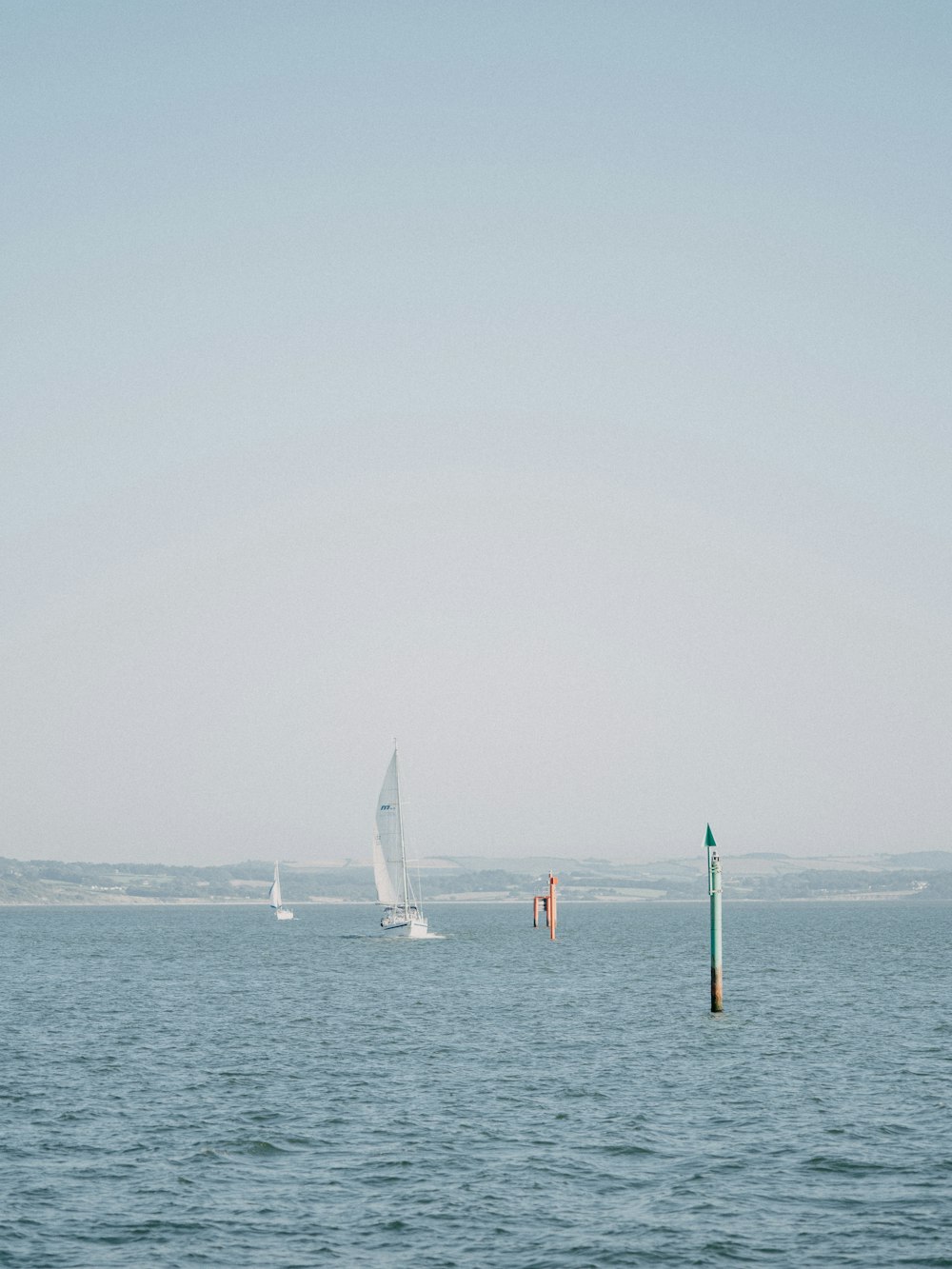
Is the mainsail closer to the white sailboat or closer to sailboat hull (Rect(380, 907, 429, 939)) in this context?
the white sailboat

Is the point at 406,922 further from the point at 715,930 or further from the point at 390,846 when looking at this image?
the point at 715,930

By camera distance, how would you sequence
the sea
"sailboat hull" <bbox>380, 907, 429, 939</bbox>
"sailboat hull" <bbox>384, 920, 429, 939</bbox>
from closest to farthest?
the sea
"sailboat hull" <bbox>380, 907, 429, 939</bbox>
"sailboat hull" <bbox>384, 920, 429, 939</bbox>

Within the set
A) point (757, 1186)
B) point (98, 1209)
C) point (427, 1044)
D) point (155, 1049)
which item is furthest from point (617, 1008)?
point (98, 1209)

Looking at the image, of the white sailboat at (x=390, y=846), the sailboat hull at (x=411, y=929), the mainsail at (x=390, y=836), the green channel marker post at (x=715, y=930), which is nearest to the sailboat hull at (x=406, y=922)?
the sailboat hull at (x=411, y=929)

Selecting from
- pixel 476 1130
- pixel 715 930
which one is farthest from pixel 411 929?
pixel 476 1130

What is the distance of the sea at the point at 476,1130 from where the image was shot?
31672mm

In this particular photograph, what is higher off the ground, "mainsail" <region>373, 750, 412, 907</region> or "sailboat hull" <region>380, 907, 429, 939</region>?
"mainsail" <region>373, 750, 412, 907</region>

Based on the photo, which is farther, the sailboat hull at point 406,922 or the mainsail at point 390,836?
the sailboat hull at point 406,922

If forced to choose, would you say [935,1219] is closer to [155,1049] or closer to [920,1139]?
[920,1139]

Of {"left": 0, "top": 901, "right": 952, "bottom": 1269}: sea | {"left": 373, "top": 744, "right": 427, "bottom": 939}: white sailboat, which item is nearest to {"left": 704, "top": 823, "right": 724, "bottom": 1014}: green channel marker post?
{"left": 0, "top": 901, "right": 952, "bottom": 1269}: sea

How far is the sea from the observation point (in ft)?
104

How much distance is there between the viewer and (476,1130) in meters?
43.5

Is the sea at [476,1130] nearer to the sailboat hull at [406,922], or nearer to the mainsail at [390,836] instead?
the mainsail at [390,836]

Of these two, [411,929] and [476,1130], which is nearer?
[476,1130]
